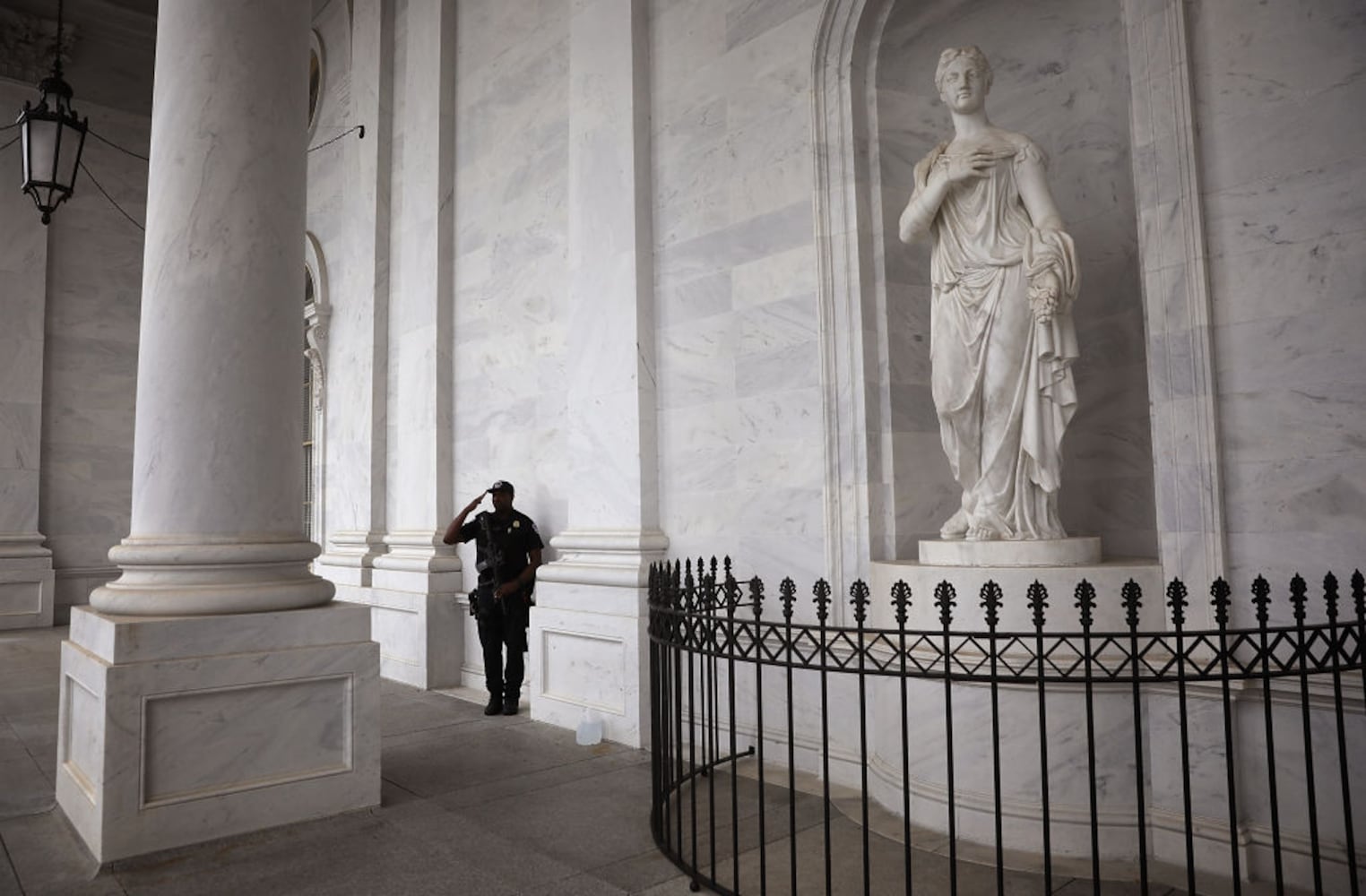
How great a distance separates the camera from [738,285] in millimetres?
6410

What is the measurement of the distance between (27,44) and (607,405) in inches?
503

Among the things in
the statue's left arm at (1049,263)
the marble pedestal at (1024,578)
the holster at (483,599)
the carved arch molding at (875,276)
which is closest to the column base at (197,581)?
the holster at (483,599)

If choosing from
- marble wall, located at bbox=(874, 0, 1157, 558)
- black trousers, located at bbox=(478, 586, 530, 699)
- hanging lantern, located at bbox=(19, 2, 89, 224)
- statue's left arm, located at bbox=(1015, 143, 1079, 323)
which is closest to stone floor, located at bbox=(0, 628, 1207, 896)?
black trousers, located at bbox=(478, 586, 530, 699)

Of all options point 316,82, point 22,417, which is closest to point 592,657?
point 316,82

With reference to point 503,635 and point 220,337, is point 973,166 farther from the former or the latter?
point 503,635

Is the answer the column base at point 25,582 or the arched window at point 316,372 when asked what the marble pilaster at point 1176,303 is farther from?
the column base at point 25,582

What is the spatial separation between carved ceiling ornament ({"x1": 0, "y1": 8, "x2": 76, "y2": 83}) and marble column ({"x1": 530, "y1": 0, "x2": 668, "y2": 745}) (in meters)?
11.1

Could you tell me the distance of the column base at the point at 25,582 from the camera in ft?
42.8

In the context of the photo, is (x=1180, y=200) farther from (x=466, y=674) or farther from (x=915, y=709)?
(x=466, y=674)

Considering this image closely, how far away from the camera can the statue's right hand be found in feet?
16.2

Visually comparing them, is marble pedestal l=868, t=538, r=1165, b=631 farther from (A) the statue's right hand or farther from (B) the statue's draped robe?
(A) the statue's right hand

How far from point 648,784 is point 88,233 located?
45.9 ft

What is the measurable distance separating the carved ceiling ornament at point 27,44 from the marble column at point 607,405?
11.1m

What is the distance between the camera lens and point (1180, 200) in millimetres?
4340
